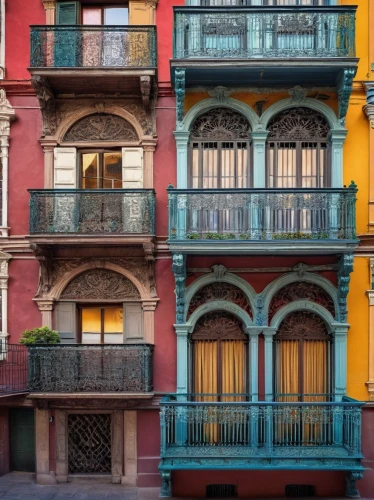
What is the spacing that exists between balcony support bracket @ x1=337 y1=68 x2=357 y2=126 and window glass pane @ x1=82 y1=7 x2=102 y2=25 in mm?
6047

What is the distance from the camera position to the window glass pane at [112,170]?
1306 cm

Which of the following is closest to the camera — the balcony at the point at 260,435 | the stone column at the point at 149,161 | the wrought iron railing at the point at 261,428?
the balcony at the point at 260,435

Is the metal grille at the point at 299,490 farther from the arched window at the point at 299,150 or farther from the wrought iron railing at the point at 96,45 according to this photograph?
the wrought iron railing at the point at 96,45

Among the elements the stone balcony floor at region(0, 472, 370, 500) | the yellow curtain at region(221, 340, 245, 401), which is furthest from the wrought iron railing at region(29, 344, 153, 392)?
the stone balcony floor at region(0, 472, 370, 500)

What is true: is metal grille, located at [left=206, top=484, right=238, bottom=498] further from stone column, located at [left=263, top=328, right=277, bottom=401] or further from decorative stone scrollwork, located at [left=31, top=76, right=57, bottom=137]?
decorative stone scrollwork, located at [left=31, top=76, right=57, bottom=137]

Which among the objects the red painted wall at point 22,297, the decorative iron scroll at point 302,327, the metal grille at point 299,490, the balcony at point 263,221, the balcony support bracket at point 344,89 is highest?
the balcony support bracket at point 344,89

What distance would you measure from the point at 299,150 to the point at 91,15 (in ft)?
20.0

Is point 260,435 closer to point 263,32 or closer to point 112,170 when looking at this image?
point 112,170

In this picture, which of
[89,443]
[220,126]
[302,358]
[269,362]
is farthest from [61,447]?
[220,126]

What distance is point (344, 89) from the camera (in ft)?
39.4

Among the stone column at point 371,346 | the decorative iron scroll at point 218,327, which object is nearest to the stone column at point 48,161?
the decorative iron scroll at point 218,327

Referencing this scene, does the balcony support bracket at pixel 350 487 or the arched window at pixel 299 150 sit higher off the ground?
the arched window at pixel 299 150

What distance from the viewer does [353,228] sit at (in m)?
11.7

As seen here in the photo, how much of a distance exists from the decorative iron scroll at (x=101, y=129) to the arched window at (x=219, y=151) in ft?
5.17
